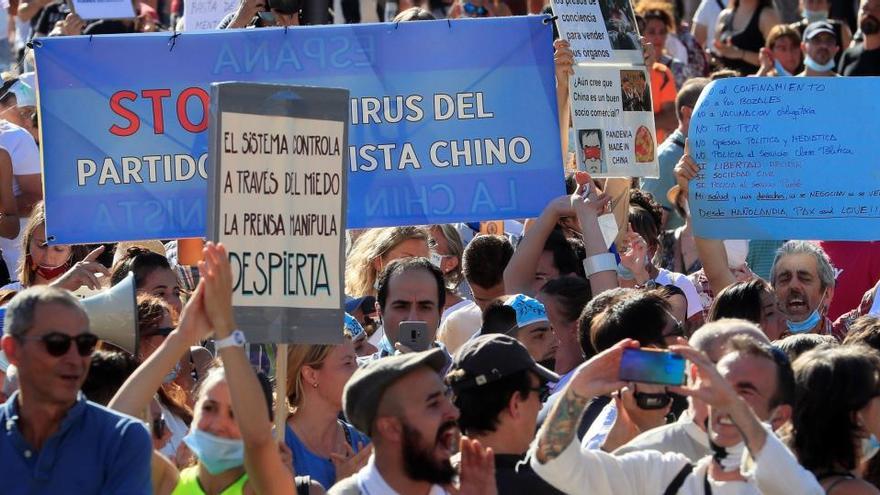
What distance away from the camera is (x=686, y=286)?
Answer: 8.00 metres

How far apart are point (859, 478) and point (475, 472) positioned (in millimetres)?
1209

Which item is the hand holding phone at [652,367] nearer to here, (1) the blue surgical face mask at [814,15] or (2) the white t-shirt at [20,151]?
(2) the white t-shirt at [20,151]

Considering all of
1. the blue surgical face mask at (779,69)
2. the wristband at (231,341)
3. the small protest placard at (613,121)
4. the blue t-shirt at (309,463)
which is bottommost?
the blue t-shirt at (309,463)

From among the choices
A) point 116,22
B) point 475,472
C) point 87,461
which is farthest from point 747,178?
point 116,22

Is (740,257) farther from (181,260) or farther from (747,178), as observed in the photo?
(181,260)

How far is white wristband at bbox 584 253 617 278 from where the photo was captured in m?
7.06

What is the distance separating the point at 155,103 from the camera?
749cm

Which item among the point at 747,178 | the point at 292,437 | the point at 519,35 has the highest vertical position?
the point at 519,35

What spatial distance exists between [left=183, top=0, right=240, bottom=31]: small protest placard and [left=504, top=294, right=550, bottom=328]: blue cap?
400cm

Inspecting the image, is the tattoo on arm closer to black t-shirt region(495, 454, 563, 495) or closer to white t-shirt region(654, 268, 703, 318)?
black t-shirt region(495, 454, 563, 495)

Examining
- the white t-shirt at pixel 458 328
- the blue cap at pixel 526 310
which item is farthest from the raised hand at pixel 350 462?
the white t-shirt at pixel 458 328

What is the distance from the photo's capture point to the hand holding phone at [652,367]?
4.48 metres

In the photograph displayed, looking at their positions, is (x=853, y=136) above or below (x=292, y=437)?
above

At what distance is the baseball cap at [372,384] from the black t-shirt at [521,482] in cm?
43
